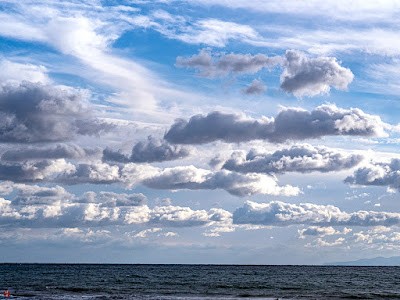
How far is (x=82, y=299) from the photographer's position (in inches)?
3123

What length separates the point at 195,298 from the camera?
8356cm

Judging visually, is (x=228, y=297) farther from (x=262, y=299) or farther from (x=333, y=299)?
(x=333, y=299)

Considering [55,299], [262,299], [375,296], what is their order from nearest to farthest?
[55,299] < [262,299] < [375,296]

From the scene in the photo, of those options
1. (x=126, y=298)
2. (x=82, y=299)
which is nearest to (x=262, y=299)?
(x=126, y=298)

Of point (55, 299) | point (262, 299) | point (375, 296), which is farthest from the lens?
point (375, 296)

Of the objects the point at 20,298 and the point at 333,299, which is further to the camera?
the point at 333,299

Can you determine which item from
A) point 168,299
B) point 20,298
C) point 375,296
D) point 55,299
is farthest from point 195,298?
point 375,296

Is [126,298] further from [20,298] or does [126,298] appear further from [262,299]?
[262,299]

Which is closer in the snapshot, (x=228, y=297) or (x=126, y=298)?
(x=126, y=298)

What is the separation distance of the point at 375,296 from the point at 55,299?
56914 millimetres

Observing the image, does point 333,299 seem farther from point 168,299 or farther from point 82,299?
point 82,299

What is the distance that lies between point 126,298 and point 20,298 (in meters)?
16.4

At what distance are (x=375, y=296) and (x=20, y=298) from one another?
62198mm

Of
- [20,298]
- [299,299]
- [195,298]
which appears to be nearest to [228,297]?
[195,298]
